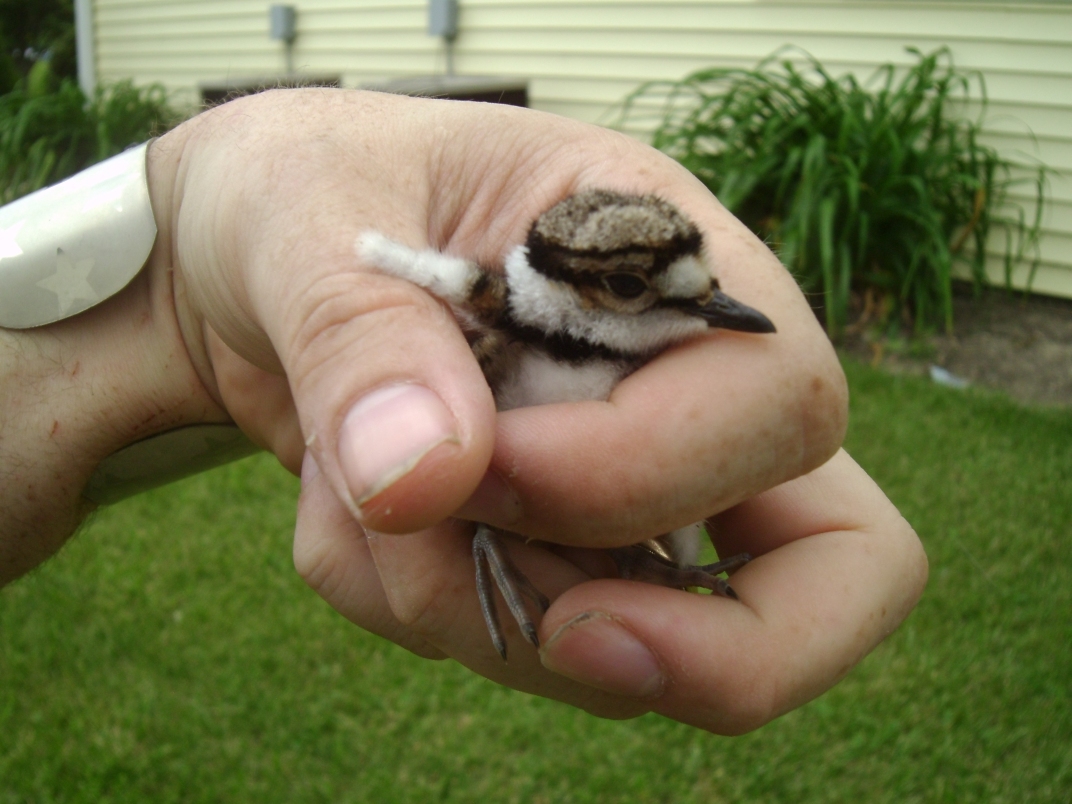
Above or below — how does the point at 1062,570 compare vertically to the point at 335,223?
below

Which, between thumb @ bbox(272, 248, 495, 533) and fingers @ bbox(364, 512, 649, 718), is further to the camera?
fingers @ bbox(364, 512, 649, 718)

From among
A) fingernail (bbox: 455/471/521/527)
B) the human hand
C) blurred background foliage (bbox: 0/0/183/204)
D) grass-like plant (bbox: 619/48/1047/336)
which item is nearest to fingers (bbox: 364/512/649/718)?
the human hand

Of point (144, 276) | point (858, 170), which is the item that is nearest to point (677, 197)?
point (144, 276)

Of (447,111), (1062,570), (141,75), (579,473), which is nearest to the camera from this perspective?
(579,473)

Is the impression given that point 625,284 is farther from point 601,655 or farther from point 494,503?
point 601,655

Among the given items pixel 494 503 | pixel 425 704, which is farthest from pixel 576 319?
pixel 425 704

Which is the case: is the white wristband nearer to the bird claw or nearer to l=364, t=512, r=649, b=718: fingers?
l=364, t=512, r=649, b=718: fingers

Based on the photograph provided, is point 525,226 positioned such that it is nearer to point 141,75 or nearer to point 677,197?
point 677,197
